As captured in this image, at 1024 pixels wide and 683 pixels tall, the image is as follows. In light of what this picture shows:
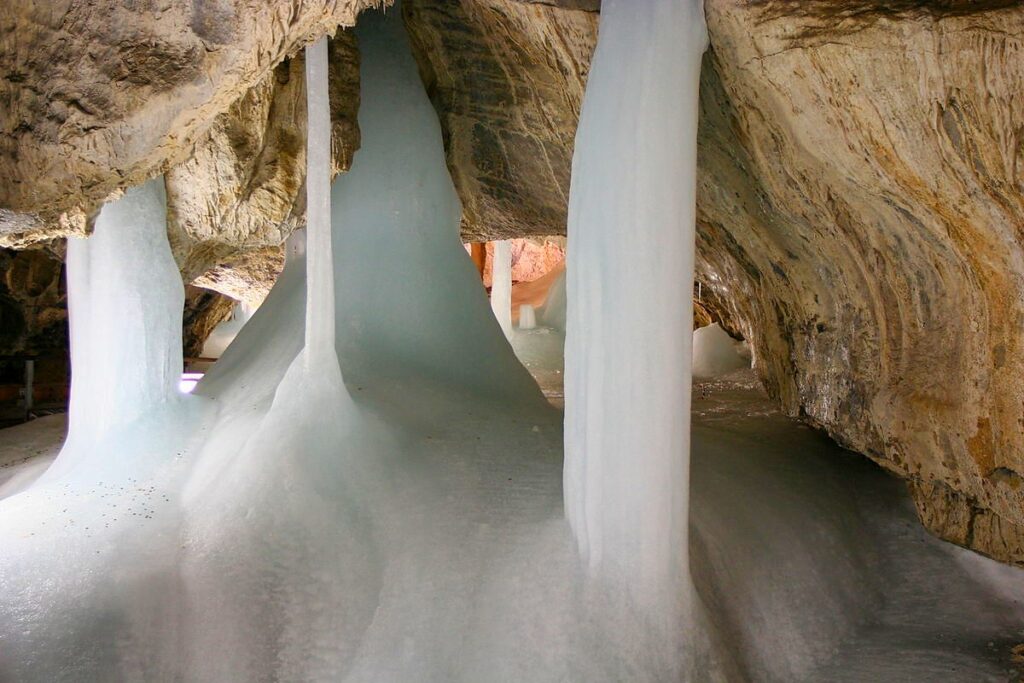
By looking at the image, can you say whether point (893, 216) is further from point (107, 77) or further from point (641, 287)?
point (107, 77)

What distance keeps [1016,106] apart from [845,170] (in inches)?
32.8

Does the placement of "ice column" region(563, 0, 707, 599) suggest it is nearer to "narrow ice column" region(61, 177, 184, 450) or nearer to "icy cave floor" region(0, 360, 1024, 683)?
"icy cave floor" region(0, 360, 1024, 683)

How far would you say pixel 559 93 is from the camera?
19.4 ft

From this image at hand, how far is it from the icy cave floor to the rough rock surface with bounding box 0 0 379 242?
227cm

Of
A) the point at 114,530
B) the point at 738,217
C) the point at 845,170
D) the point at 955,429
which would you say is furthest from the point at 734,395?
the point at 114,530

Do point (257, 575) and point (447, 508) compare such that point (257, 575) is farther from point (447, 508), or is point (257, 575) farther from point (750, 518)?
point (750, 518)

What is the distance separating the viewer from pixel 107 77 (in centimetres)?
366

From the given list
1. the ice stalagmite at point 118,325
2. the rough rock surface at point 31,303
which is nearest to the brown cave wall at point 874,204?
the ice stalagmite at point 118,325

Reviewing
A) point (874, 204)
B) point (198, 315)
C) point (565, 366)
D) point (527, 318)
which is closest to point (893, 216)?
point (874, 204)

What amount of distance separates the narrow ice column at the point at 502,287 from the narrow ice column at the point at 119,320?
25.6 ft

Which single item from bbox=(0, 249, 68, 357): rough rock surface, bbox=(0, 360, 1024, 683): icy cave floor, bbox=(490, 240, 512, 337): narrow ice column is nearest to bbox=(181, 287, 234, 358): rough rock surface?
bbox=(0, 249, 68, 357): rough rock surface

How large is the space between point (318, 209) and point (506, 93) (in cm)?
252

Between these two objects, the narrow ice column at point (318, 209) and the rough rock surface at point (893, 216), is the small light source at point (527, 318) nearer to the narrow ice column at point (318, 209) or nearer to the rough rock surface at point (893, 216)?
the rough rock surface at point (893, 216)

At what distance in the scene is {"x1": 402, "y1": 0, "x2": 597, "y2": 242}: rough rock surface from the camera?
493cm
